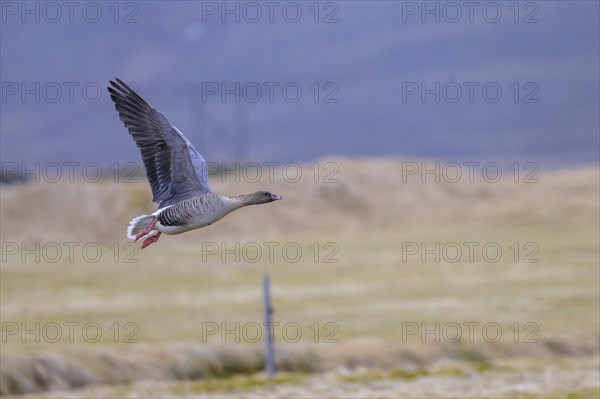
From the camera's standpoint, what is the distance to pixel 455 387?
Result: 2125 centimetres

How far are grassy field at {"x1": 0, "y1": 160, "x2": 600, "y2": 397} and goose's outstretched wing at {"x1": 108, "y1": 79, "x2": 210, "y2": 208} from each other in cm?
1162

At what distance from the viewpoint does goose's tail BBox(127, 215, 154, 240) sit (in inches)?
354

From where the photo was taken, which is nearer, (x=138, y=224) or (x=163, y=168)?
(x=138, y=224)

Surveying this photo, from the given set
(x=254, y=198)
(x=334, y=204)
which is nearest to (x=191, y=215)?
(x=254, y=198)

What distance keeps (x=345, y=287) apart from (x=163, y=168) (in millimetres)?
41607

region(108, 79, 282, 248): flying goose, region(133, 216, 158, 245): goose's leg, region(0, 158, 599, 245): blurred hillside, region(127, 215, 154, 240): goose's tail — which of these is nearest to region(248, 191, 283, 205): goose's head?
region(108, 79, 282, 248): flying goose

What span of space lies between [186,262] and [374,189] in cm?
5296

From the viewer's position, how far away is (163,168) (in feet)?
31.2

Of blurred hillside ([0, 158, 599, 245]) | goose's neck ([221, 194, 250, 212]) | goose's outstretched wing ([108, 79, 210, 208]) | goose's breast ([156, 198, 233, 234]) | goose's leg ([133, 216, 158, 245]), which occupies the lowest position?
blurred hillside ([0, 158, 599, 245])

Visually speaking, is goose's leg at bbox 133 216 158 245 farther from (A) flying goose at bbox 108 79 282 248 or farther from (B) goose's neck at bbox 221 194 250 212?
(B) goose's neck at bbox 221 194 250 212

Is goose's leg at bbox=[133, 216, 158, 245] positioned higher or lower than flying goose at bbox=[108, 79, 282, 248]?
lower

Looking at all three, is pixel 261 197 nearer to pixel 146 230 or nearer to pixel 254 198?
pixel 254 198

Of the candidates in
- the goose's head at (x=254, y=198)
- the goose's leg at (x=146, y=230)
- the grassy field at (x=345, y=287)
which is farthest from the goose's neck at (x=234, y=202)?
the grassy field at (x=345, y=287)

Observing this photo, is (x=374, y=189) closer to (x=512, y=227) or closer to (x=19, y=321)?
(x=512, y=227)
